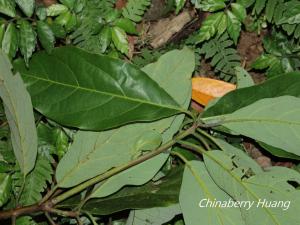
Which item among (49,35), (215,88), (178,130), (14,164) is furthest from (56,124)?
(215,88)

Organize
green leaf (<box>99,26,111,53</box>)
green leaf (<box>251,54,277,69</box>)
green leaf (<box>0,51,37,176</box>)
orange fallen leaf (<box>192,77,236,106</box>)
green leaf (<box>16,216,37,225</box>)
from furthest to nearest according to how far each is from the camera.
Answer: green leaf (<box>251,54,277,69</box>) → orange fallen leaf (<box>192,77,236,106</box>) → green leaf (<box>99,26,111,53</box>) → green leaf (<box>16,216,37,225</box>) → green leaf (<box>0,51,37,176</box>)

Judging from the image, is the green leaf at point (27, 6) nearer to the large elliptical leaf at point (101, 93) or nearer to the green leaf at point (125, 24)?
the large elliptical leaf at point (101, 93)

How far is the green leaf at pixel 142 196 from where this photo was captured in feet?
5.88

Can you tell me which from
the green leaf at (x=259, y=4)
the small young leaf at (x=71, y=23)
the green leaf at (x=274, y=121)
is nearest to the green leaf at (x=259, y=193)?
the green leaf at (x=274, y=121)

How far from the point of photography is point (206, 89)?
2.12m

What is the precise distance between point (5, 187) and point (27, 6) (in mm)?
669

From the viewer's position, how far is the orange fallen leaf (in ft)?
6.91

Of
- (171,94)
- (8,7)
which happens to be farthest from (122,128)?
(8,7)

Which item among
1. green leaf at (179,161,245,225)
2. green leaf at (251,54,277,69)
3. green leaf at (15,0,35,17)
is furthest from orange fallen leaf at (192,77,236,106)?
green leaf at (15,0,35,17)

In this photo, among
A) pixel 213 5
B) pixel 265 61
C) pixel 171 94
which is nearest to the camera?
pixel 171 94

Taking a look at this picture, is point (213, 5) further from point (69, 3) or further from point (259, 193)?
point (259, 193)

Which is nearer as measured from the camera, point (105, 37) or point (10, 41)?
point (10, 41)

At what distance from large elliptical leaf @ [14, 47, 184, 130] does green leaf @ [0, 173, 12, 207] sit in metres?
0.32

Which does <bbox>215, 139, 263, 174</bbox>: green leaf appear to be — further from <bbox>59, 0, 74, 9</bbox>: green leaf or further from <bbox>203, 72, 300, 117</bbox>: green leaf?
<bbox>59, 0, 74, 9</bbox>: green leaf
